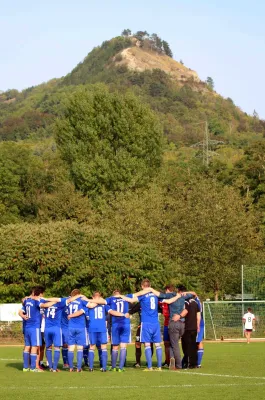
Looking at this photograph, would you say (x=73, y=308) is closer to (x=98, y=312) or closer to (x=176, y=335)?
(x=98, y=312)

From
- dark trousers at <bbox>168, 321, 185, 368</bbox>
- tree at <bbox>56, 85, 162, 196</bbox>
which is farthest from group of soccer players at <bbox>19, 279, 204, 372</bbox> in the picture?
tree at <bbox>56, 85, 162, 196</bbox>

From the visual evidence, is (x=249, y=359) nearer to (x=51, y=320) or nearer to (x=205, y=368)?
(x=205, y=368)

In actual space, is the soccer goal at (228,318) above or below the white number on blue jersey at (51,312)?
below

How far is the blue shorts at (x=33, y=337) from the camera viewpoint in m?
20.4

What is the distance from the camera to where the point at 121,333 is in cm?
2036

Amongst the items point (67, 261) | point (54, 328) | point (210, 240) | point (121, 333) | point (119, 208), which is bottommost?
point (121, 333)

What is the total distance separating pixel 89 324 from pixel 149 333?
152 centimetres

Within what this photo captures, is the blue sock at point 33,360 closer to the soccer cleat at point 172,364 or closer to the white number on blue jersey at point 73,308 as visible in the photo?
the white number on blue jersey at point 73,308

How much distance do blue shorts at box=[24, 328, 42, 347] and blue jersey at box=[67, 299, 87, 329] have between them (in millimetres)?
780

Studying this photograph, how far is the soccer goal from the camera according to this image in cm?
3831

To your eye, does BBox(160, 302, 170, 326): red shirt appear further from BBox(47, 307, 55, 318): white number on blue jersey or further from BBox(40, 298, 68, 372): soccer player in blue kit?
BBox(47, 307, 55, 318): white number on blue jersey

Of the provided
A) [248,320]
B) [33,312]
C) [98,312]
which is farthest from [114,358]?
[248,320]

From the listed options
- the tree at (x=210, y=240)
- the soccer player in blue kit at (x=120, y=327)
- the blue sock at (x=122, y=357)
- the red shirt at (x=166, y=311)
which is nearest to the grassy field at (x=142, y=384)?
the blue sock at (x=122, y=357)

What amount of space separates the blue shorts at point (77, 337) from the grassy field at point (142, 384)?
671 millimetres
